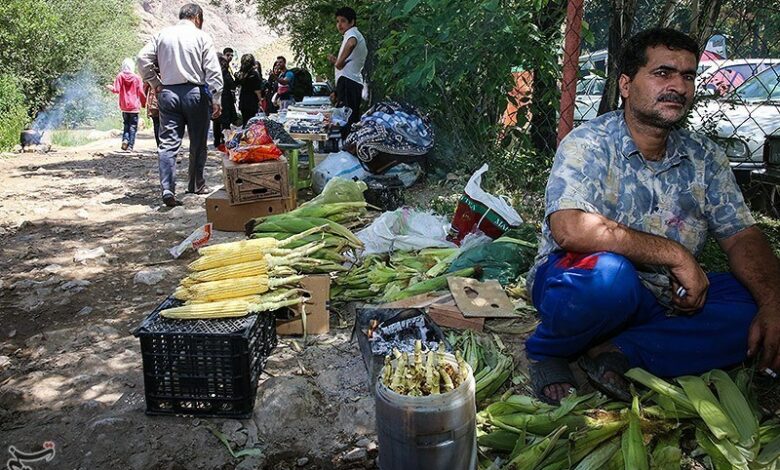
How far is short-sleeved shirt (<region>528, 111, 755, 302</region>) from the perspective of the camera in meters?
2.89

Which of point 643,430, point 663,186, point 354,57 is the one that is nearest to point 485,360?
point 643,430

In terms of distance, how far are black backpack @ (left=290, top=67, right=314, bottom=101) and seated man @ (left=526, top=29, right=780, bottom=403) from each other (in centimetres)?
1075

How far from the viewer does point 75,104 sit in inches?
721

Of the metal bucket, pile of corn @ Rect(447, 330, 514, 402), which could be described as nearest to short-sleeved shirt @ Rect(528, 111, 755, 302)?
pile of corn @ Rect(447, 330, 514, 402)

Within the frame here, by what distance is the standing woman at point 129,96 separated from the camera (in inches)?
471

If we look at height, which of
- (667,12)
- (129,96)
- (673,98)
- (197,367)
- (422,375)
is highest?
(667,12)

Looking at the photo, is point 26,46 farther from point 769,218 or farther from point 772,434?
point 772,434

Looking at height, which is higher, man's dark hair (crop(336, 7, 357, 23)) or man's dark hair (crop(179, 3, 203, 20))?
man's dark hair (crop(336, 7, 357, 23))

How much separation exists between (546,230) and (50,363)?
8.91ft

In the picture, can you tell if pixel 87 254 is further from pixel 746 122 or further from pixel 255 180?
pixel 746 122

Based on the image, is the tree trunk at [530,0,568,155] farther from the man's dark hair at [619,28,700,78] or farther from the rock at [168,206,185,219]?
the rock at [168,206,185,219]

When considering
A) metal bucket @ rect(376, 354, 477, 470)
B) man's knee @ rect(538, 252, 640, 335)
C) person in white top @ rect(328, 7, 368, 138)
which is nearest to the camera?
Result: metal bucket @ rect(376, 354, 477, 470)

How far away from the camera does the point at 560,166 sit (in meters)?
2.87

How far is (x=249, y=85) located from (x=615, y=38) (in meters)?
9.18
